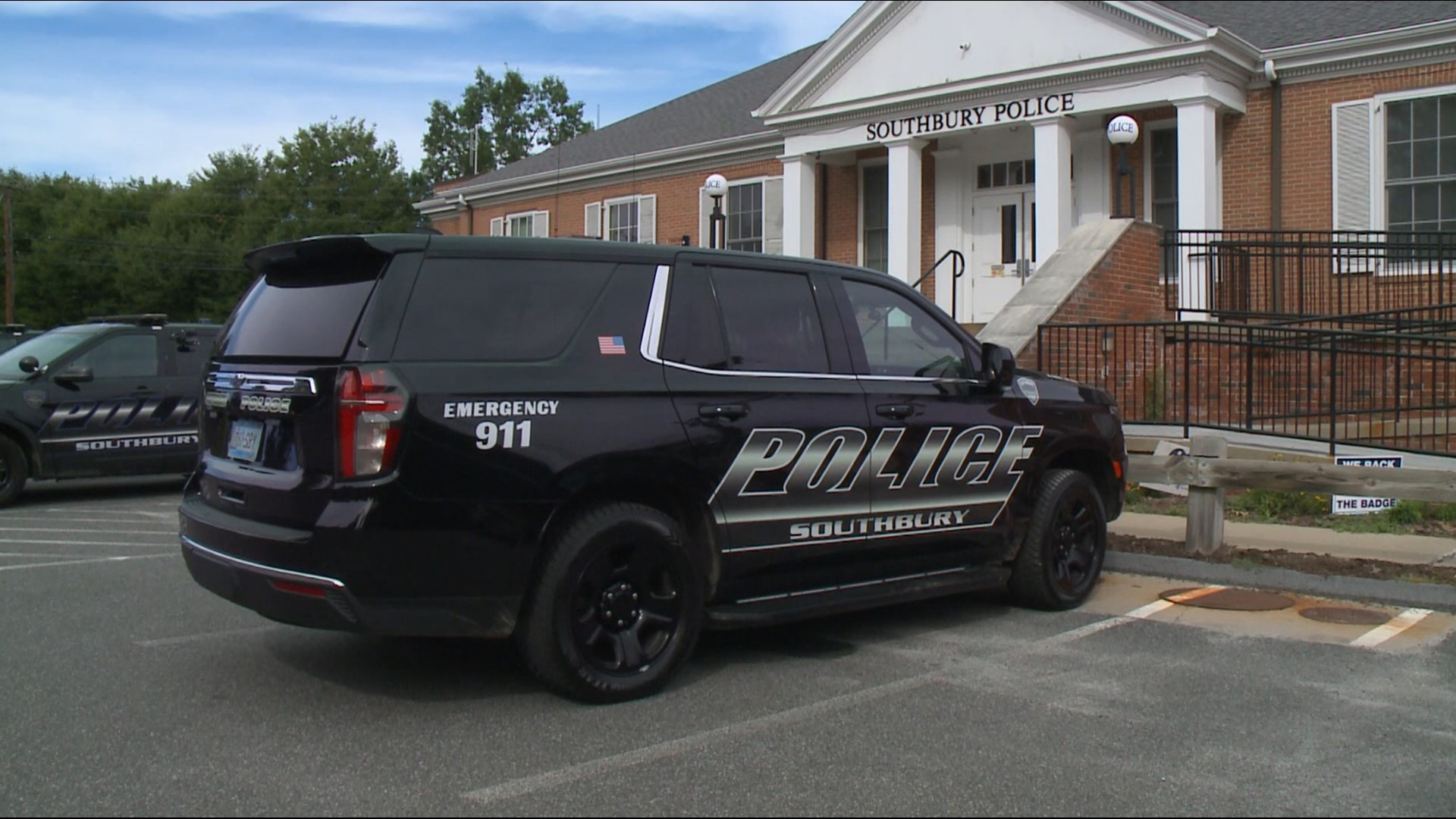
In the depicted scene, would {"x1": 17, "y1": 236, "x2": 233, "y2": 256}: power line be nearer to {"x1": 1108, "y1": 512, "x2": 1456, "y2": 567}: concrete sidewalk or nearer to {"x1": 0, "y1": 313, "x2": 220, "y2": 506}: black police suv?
{"x1": 0, "y1": 313, "x2": 220, "y2": 506}: black police suv

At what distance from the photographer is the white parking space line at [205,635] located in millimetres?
6262

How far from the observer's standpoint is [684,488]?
541cm

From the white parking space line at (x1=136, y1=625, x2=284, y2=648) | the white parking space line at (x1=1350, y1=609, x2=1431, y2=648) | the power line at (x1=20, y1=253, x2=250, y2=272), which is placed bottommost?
the white parking space line at (x1=1350, y1=609, x2=1431, y2=648)

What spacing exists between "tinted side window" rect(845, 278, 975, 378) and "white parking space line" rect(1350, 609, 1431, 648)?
8.09ft

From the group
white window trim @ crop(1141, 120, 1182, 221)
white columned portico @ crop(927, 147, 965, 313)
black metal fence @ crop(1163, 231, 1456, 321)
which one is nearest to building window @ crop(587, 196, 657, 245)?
white columned portico @ crop(927, 147, 965, 313)

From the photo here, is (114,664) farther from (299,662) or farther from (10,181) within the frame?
(10,181)

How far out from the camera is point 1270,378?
13.1 m

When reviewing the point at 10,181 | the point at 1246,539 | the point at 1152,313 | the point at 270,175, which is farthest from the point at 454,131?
the point at 1246,539

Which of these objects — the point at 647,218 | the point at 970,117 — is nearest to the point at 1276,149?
the point at 970,117

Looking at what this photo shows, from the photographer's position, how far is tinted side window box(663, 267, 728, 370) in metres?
5.54

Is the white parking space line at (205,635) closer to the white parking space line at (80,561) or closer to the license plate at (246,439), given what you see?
the license plate at (246,439)

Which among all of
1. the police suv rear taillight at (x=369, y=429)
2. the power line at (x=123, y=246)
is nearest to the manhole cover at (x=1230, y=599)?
the police suv rear taillight at (x=369, y=429)

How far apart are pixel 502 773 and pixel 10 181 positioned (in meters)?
63.8

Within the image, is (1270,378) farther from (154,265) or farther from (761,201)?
(154,265)
